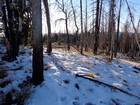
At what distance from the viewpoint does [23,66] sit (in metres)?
11.5

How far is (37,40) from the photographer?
8562 mm

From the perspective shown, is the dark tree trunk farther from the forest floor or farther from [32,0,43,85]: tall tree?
[32,0,43,85]: tall tree

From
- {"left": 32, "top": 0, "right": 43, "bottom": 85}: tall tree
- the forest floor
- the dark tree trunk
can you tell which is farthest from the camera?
the dark tree trunk

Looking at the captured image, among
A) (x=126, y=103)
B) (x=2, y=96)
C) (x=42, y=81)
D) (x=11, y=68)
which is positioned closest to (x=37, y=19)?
(x=42, y=81)

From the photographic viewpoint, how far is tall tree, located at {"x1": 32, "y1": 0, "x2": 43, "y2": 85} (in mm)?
8477

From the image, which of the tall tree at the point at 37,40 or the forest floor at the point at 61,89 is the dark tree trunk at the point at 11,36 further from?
the tall tree at the point at 37,40

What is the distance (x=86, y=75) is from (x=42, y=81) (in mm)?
2802

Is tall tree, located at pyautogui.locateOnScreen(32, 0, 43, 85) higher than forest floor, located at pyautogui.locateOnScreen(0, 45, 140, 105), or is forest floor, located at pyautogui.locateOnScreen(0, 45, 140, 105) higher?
tall tree, located at pyautogui.locateOnScreen(32, 0, 43, 85)

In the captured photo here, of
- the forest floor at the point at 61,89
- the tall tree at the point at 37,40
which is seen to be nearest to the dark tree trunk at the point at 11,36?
the forest floor at the point at 61,89

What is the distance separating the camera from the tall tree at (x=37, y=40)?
8477 millimetres

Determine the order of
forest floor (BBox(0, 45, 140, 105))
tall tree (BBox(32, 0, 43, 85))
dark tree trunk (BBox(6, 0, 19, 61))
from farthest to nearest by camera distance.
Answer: dark tree trunk (BBox(6, 0, 19, 61)) → tall tree (BBox(32, 0, 43, 85)) → forest floor (BBox(0, 45, 140, 105))

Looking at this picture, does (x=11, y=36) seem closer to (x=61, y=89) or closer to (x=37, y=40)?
(x=37, y=40)

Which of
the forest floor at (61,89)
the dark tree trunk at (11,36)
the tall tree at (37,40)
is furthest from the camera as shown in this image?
the dark tree trunk at (11,36)

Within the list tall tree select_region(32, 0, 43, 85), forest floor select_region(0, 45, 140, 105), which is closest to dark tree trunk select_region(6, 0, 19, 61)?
forest floor select_region(0, 45, 140, 105)
